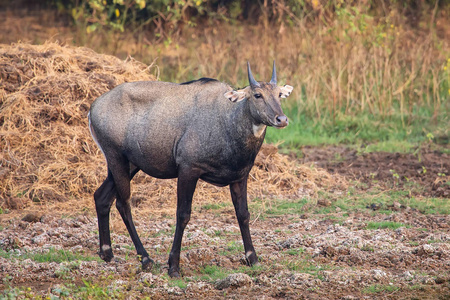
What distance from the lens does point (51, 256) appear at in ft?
19.4

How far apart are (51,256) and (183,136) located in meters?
1.73

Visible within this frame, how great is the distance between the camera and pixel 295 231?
6.91 m

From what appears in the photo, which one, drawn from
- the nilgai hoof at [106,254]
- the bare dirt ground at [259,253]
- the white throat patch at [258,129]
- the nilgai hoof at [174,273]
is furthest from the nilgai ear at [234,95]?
the nilgai hoof at [106,254]

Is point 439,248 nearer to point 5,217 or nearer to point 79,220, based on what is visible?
point 79,220

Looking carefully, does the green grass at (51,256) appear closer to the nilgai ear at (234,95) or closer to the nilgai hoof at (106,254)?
the nilgai hoof at (106,254)

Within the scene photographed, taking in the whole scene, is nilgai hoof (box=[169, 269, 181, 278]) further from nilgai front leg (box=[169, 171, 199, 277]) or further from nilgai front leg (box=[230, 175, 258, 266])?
nilgai front leg (box=[230, 175, 258, 266])

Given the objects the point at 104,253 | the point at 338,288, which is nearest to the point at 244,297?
the point at 338,288

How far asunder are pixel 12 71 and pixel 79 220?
3.12 metres

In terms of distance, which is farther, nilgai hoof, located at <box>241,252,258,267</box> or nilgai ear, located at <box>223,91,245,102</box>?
nilgai hoof, located at <box>241,252,258,267</box>

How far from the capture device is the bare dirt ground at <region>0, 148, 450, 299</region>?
507 centimetres

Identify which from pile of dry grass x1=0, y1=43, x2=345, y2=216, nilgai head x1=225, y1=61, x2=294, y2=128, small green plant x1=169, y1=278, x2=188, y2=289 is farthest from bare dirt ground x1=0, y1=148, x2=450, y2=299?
nilgai head x1=225, y1=61, x2=294, y2=128

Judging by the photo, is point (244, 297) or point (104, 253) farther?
point (104, 253)

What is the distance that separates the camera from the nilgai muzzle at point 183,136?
213 inches

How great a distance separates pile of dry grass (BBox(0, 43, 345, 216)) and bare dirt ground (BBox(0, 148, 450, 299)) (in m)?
0.72
